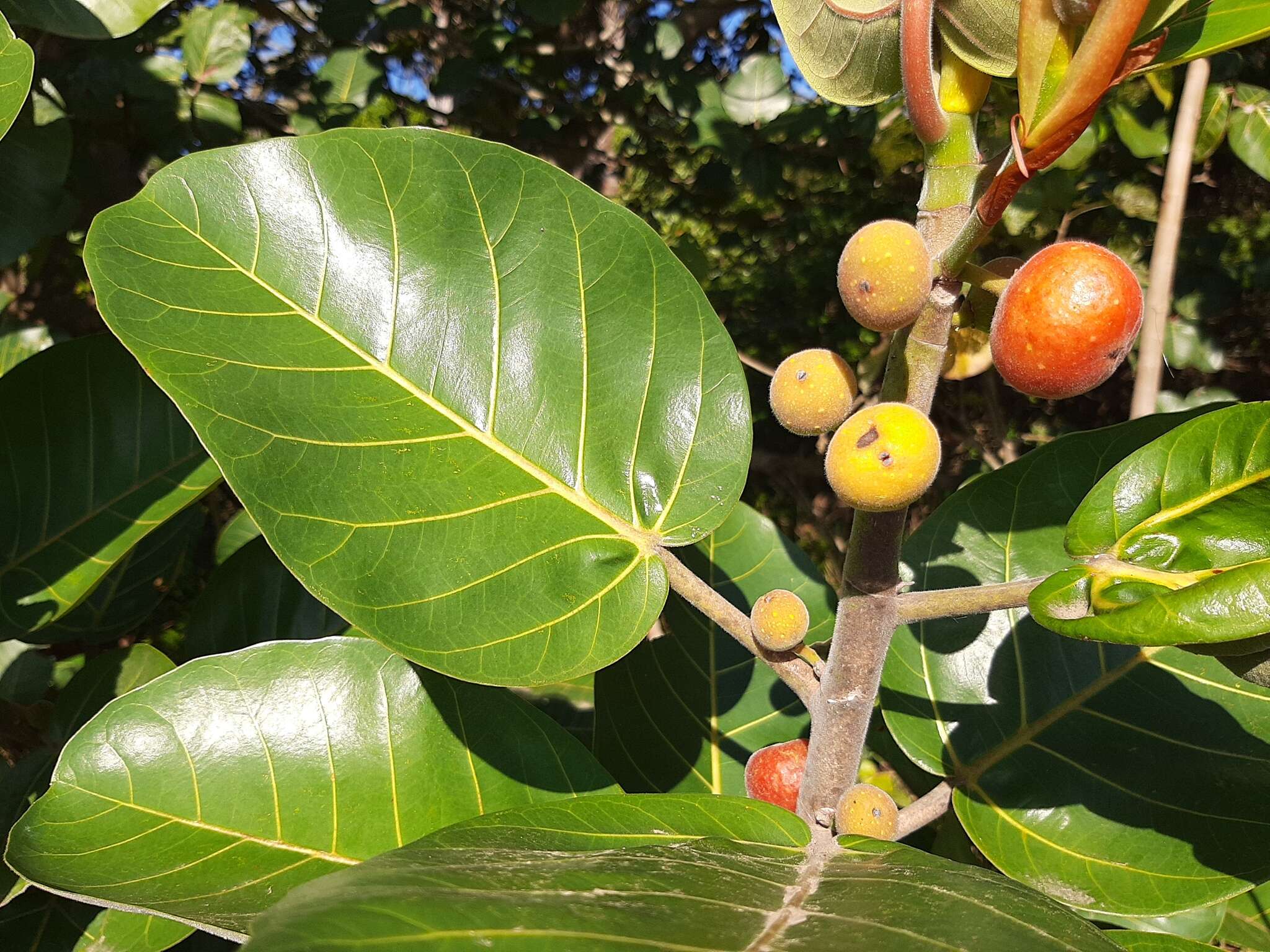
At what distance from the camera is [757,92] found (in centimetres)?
251

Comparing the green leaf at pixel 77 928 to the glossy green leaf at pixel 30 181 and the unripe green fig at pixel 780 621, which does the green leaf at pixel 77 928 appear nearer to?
the unripe green fig at pixel 780 621

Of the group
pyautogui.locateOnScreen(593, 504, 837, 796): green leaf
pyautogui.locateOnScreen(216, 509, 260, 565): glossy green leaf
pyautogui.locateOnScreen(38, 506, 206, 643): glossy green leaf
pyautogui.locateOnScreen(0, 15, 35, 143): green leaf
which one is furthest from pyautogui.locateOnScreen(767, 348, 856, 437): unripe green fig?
pyautogui.locateOnScreen(216, 509, 260, 565): glossy green leaf

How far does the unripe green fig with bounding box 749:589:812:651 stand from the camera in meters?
0.67

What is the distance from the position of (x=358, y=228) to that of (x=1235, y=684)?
0.87 metres

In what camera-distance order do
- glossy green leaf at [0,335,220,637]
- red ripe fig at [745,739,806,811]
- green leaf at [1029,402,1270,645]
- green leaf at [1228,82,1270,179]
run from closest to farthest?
green leaf at [1029,402,1270,645]
red ripe fig at [745,739,806,811]
glossy green leaf at [0,335,220,637]
green leaf at [1228,82,1270,179]

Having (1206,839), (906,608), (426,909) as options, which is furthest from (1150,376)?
(426,909)

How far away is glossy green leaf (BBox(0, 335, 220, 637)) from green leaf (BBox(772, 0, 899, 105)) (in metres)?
0.79

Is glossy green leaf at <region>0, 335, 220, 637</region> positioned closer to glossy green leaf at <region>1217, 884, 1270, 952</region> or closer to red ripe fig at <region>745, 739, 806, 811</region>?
red ripe fig at <region>745, 739, 806, 811</region>

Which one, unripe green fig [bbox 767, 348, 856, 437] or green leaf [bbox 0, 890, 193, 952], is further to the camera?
green leaf [bbox 0, 890, 193, 952]

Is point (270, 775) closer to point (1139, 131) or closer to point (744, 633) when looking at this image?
point (744, 633)

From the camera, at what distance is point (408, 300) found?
74 centimetres

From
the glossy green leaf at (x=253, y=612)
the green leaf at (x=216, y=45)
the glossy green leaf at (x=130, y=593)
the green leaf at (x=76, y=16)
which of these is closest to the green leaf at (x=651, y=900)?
the glossy green leaf at (x=253, y=612)

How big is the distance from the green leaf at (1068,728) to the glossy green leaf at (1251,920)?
419 millimetres

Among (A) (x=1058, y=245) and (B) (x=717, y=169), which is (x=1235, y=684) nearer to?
(A) (x=1058, y=245)
